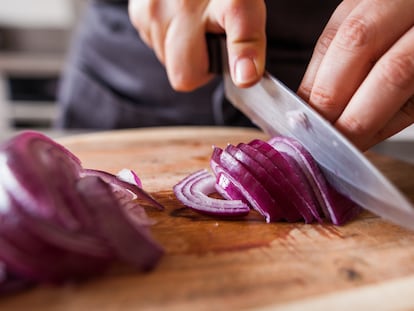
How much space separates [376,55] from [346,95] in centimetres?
11

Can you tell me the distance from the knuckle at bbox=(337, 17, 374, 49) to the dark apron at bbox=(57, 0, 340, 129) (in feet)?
2.96

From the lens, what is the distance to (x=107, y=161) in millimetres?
1757

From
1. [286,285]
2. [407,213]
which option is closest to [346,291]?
[286,285]

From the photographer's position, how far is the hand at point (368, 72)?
3.90 ft

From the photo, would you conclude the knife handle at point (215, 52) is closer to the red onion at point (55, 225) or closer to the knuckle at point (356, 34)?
the knuckle at point (356, 34)

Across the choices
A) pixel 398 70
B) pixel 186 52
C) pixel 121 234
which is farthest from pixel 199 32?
pixel 121 234

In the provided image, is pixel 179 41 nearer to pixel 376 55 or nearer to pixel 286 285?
pixel 376 55

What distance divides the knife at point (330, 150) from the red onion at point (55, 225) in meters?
0.47

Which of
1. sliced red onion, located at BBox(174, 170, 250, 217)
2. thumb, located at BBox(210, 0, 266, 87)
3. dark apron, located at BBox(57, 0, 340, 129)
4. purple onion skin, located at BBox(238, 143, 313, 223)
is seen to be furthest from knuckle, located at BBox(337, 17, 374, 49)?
dark apron, located at BBox(57, 0, 340, 129)

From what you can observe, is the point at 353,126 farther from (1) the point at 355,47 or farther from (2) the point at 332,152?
(1) the point at 355,47

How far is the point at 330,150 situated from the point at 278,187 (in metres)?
0.15

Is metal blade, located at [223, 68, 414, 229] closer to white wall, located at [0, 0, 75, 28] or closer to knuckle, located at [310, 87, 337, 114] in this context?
knuckle, located at [310, 87, 337, 114]

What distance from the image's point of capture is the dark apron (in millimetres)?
2221

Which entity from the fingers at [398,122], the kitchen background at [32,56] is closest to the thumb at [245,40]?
the fingers at [398,122]
